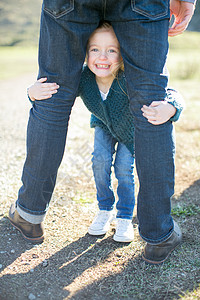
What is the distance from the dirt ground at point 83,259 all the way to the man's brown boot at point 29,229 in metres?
0.05

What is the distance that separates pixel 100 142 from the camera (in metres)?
2.49

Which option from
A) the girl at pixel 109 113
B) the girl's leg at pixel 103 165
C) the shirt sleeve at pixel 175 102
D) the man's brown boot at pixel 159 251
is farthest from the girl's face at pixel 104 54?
the man's brown boot at pixel 159 251

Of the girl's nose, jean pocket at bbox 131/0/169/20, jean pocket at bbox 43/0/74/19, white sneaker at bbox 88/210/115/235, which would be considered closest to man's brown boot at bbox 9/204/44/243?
white sneaker at bbox 88/210/115/235

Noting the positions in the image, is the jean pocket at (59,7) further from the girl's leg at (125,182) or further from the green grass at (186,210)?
the green grass at (186,210)

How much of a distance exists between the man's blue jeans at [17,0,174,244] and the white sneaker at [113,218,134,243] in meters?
0.32

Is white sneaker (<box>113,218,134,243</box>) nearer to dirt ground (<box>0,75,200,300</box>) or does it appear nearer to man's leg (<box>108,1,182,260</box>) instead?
dirt ground (<box>0,75,200,300</box>)

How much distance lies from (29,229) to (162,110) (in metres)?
1.12

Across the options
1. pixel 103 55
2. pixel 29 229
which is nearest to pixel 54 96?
pixel 103 55

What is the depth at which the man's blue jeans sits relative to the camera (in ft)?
5.81

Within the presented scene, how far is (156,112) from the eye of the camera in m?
1.79

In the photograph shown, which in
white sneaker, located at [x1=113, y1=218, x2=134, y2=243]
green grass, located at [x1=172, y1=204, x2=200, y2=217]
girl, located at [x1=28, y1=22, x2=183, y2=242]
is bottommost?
green grass, located at [x1=172, y1=204, x2=200, y2=217]

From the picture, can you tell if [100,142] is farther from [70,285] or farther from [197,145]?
[197,145]

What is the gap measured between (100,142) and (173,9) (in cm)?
97

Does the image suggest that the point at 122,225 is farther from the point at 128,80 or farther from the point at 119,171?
the point at 128,80
